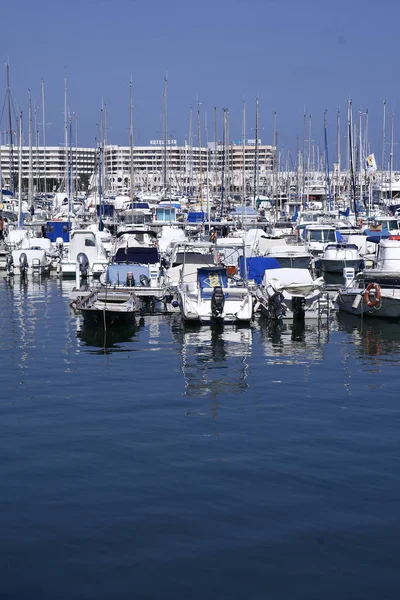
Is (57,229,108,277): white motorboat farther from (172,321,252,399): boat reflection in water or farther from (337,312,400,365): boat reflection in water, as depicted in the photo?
(337,312,400,365): boat reflection in water

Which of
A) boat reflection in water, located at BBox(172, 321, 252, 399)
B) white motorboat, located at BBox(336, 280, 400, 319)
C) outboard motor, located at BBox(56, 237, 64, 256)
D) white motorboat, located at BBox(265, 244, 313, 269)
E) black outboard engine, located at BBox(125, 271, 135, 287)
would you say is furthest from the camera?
outboard motor, located at BBox(56, 237, 64, 256)

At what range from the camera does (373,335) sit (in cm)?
2831

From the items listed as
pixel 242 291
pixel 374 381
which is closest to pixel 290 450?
pixel 374 381

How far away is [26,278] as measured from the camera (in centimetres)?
4381

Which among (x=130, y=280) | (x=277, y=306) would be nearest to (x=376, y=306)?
(x=277, y=306)

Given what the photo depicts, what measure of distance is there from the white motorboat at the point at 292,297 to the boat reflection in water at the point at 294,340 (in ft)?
1.10

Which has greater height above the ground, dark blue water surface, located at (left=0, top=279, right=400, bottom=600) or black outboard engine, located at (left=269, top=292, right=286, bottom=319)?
black outboard engine, located at (left=269, top=292, right=286, bottom=319)

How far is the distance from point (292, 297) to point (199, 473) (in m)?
16.9

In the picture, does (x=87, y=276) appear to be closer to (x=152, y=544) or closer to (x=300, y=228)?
(x=300, y=228)

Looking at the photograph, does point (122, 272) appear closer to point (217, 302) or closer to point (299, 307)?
point (217, 302)

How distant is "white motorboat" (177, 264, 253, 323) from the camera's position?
92.8 ft

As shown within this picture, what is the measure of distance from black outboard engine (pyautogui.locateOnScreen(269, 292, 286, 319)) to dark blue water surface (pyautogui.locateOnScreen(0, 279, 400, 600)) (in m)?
4.40

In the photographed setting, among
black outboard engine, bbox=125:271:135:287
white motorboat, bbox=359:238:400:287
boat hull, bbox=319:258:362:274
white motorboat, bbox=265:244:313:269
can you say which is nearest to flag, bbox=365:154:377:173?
boat hull, bbox=319:258:362:274

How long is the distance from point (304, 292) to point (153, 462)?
17071 millimetres
